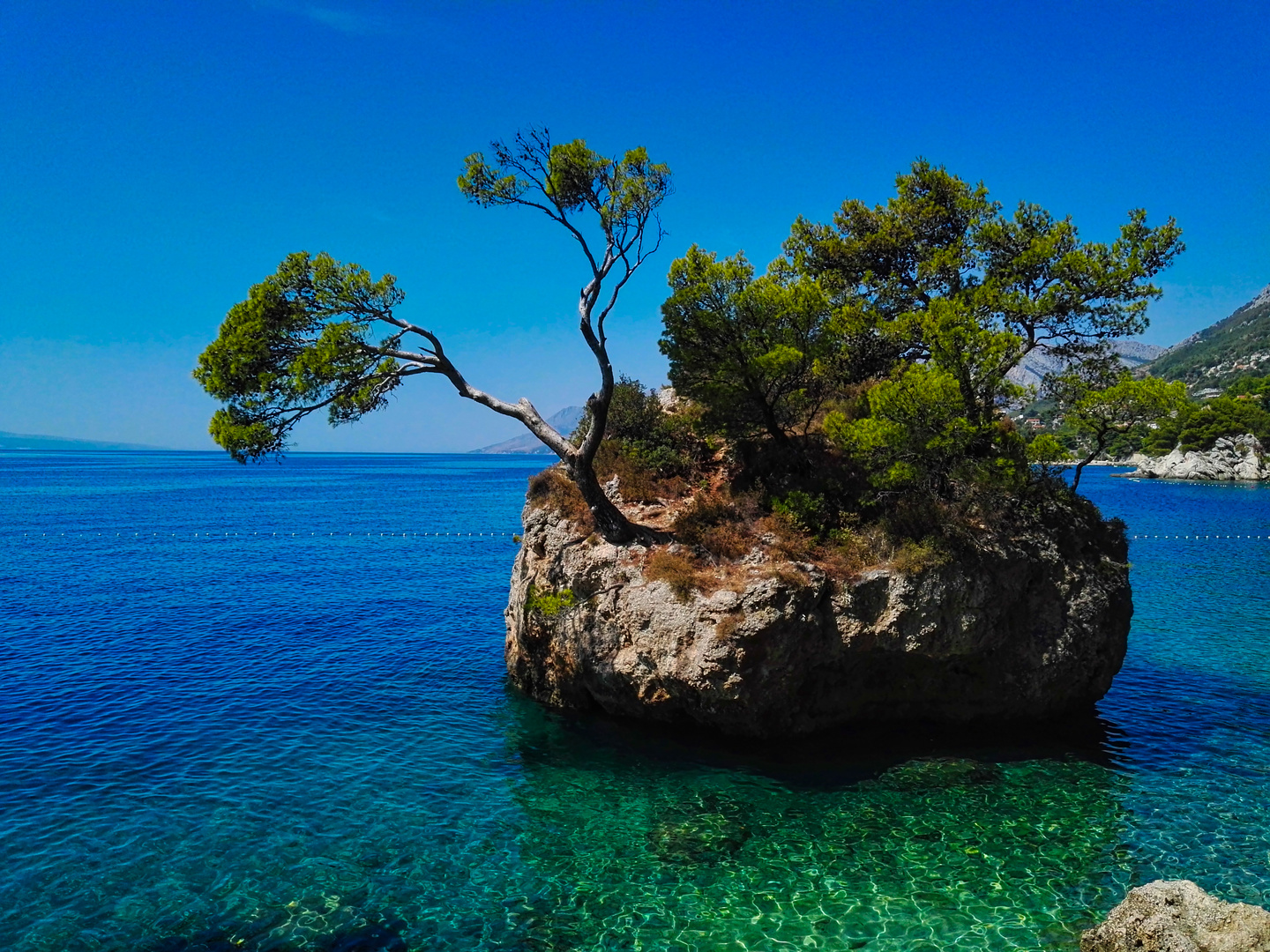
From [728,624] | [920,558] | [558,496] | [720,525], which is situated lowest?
[728,624]

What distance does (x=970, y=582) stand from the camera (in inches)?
804

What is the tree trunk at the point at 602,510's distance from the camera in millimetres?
22469

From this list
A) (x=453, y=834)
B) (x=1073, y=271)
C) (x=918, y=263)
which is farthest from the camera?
(x=918, y=263)

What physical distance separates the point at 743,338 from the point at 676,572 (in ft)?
26.3

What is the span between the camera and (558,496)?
81.7 ft

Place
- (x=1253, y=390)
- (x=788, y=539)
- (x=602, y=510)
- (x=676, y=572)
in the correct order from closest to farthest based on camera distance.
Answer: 1. (x=676, y=572)
2. (x=788, y=539)
3. (x=602, y=510)
4. (x=1253, y=390)

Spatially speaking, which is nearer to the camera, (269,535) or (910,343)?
(910,343)

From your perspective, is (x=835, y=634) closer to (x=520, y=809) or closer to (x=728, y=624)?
(x=728, y=624)

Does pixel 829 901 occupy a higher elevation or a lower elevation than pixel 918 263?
lower

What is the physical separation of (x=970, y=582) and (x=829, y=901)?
10009 millimetres

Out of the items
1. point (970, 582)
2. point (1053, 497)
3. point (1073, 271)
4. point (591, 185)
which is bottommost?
point (970, 582)

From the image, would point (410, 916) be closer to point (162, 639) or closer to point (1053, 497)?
point (1053, 497)

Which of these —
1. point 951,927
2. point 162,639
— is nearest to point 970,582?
point 951,927

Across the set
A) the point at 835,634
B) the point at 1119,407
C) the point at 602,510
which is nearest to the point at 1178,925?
the point at 835,634
